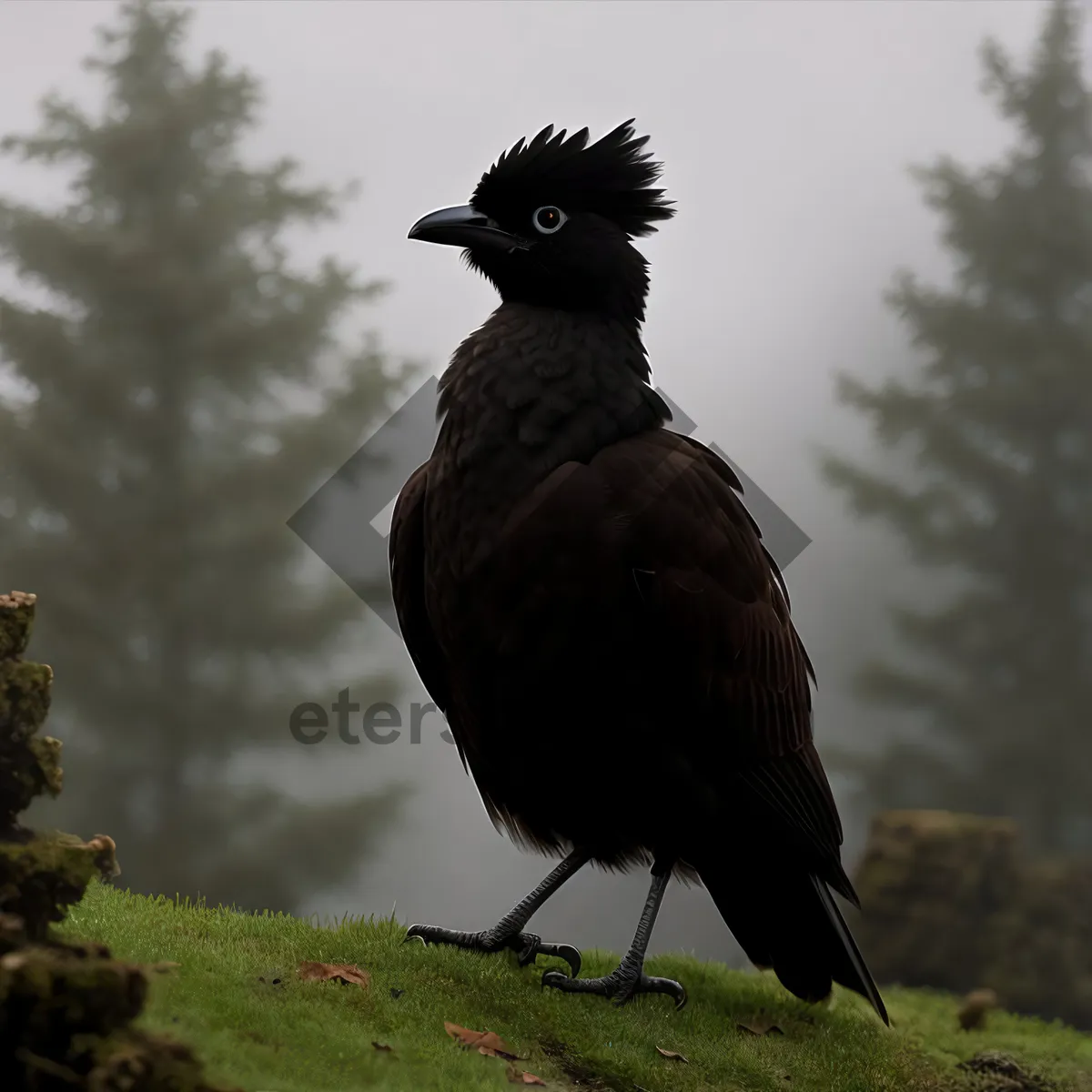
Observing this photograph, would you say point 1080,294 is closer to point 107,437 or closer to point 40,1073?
point 107,437

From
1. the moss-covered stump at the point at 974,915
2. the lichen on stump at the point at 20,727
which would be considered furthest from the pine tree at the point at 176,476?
the lichen on stump at the point at 20,727

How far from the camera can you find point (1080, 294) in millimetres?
12086

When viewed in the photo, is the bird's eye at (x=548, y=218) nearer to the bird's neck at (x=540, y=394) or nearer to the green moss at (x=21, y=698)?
the bird's neck at (x=540, y=394)

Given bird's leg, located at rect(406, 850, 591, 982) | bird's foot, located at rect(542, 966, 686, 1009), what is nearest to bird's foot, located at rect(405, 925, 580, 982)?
bird's leg, located at rect(406, 850, 591, 982)

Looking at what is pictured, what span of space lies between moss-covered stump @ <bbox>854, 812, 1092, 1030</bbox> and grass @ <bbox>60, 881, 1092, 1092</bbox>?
423 centimetres

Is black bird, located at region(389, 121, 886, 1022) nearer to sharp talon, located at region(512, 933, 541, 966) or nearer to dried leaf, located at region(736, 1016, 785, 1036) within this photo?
sharp talon, located at region(512, 933, 541, 966)

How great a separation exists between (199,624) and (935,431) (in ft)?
24.9

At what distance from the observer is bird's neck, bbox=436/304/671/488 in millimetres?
3820

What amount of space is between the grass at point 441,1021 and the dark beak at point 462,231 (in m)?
2.55

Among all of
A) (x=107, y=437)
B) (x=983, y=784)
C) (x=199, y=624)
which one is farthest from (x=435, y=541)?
(x=983, y=784)

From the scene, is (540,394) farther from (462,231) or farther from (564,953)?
(564,953)

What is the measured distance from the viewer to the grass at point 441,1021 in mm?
→ 2818

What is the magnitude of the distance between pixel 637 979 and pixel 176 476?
23.5 feet

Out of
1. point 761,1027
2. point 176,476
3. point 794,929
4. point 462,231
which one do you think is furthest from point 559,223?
point 176,476
